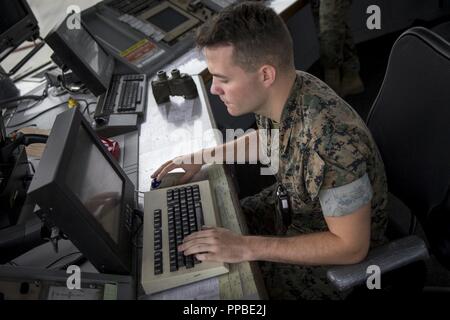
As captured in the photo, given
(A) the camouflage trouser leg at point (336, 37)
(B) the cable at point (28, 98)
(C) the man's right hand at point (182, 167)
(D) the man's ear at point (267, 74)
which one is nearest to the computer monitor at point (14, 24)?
(B) the cable at point (28, 98)

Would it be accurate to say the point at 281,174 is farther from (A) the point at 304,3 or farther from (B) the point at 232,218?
(A) the point at 304,3

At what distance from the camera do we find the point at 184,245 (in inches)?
35.5

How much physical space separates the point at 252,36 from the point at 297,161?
1.03ft

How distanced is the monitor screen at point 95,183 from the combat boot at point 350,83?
1.85m

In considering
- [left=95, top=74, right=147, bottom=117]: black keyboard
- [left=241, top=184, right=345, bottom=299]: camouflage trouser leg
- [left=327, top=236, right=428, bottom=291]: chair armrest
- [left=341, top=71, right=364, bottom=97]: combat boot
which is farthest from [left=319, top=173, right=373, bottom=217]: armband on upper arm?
[left=341, top=71, right=364, bottom=97]: combat boot

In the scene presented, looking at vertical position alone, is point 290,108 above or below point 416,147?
above

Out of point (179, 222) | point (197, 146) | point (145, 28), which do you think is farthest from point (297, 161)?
point (145, 28)

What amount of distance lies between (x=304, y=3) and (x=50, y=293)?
1901 millimetres

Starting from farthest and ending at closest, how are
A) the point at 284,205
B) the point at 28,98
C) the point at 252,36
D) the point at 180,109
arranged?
1. the point at 28,98
2. the point at 180,109
3. the point at 284,205
4. the point at 252,36

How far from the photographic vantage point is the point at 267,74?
3.09 feet

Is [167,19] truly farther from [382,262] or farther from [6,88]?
[382,262]

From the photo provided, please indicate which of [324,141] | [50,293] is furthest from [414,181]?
[50,293]

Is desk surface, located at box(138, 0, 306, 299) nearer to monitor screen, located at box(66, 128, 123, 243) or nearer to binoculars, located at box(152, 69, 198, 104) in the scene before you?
binoculars, located at box(152, 69, 198, 104)

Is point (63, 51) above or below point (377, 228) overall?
above
